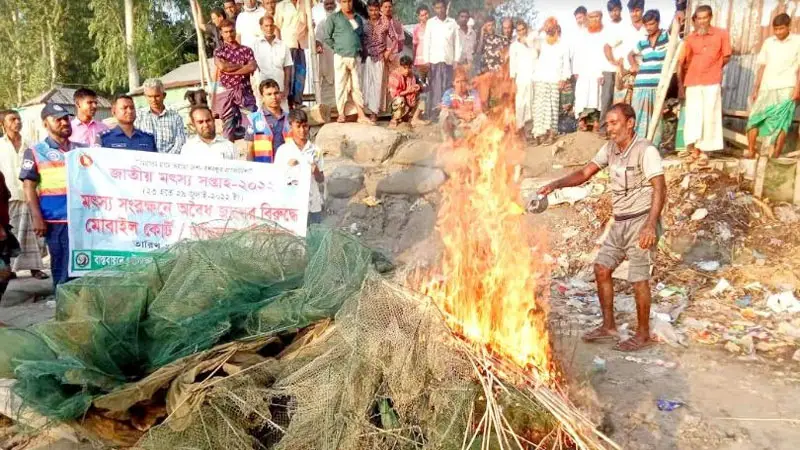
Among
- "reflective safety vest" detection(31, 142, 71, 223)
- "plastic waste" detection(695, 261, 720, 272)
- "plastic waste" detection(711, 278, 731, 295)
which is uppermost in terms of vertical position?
"reflective safety vest" detection(31, 142, 71, 223)

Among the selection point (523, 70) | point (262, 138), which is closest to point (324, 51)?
point (523, 70)

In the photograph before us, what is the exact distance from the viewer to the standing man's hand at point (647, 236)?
5.14 metres

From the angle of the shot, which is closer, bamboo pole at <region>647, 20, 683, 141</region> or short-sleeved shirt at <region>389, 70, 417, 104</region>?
bamboo pole at <region>647, 20, 683, 141</region>

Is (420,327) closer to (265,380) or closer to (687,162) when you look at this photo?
(265,380)

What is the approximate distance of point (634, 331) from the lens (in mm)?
5914

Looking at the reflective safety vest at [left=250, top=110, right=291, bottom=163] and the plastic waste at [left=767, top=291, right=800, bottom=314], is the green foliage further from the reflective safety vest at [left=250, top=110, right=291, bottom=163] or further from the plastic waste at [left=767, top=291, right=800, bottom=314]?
the plastic waste at [left=767, top=291, right=800, bottom=314]

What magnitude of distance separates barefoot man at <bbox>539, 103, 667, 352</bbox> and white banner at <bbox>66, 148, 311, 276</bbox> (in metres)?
2.69

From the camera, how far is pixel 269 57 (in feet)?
32.8

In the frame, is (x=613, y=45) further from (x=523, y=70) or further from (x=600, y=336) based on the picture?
(x=600, y=336)

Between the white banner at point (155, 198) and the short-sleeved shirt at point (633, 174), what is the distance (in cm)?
307

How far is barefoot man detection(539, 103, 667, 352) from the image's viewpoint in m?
5.17

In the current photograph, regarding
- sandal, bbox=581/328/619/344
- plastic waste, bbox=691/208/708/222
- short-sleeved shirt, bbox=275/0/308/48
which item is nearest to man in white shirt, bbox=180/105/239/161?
sandal, bbox=581/328/619/344

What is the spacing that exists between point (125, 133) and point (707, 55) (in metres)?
8.26

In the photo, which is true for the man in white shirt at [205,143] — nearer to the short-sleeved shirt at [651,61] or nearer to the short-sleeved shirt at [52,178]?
the short-sleeved shirt at [52,178]
